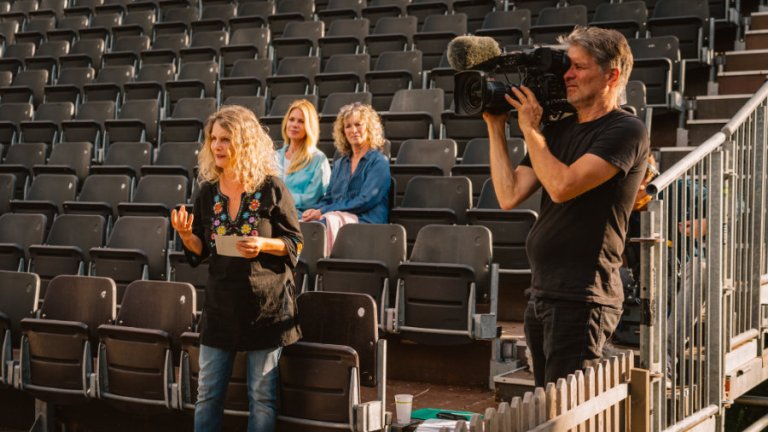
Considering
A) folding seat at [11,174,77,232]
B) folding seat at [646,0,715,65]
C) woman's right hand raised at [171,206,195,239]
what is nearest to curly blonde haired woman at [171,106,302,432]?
woman's right hand raised at [171,206,195,239]

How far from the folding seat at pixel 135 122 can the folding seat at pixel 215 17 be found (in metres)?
1.85

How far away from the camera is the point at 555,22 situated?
21.2 ft

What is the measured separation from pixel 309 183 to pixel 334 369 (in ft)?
5.95

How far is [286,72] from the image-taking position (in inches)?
273

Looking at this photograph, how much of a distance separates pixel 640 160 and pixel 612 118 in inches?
4.8

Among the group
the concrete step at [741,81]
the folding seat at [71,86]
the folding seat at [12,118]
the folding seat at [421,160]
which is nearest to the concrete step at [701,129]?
the concrete step at [741,81]

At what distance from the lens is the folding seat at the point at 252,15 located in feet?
26.7

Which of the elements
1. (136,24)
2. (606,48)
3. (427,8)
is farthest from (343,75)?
(606,48)

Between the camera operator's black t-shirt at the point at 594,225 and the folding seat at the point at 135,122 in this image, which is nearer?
the camera operator's black t-shirt at the point at 594,225

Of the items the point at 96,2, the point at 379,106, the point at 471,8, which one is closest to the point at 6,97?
the point at 96,2

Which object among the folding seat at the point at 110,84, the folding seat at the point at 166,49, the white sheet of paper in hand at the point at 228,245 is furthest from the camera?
the folding seat at the point at 166,49

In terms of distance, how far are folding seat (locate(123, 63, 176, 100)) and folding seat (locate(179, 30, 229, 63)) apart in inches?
9.8

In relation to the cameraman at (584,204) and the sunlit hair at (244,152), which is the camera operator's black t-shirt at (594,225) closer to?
the cameraman at (584,204)

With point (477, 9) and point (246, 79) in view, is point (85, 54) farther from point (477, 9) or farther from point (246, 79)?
point (477, 9)
